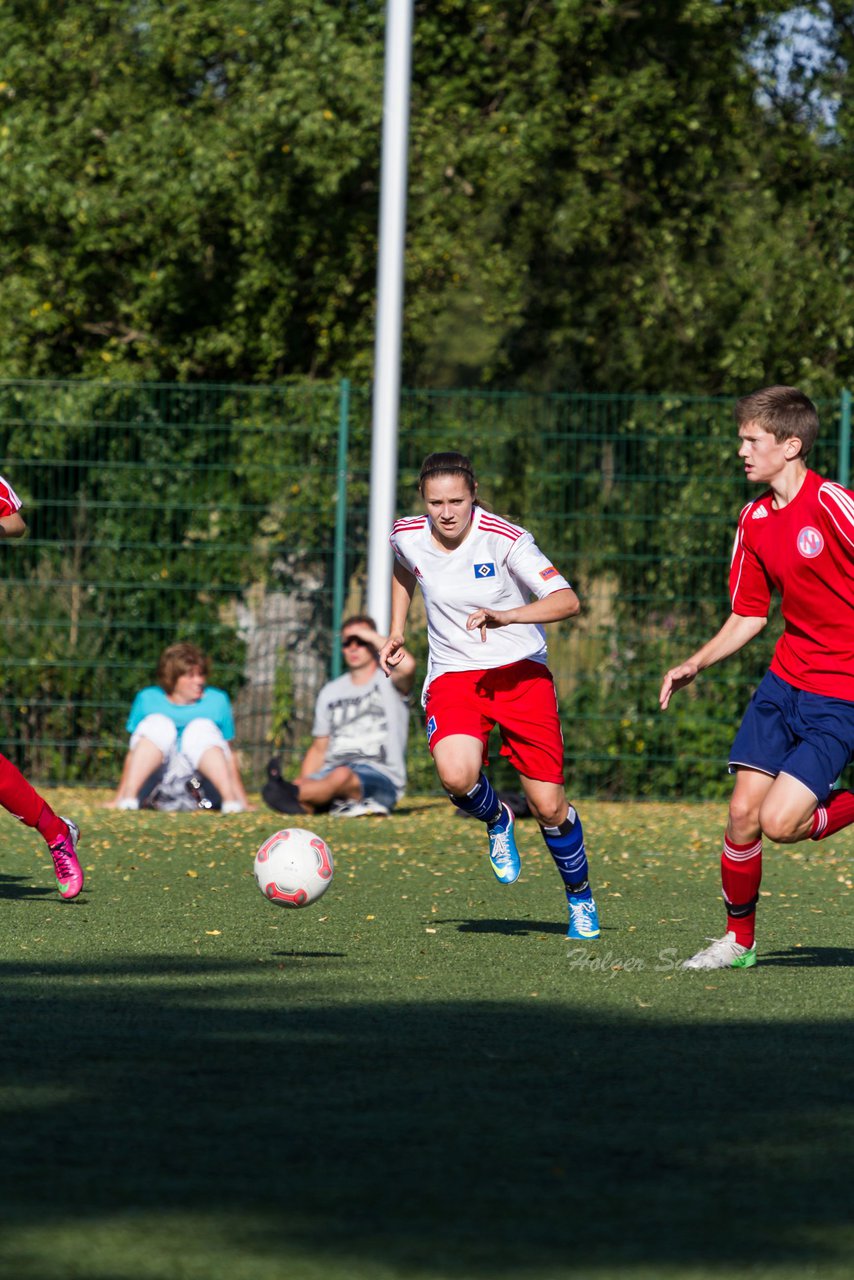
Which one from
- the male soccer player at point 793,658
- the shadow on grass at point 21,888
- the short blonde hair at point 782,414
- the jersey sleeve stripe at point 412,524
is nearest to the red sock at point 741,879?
the male soccer player at point 793,658

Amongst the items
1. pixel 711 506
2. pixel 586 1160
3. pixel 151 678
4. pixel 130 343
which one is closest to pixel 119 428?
pixel 151 678

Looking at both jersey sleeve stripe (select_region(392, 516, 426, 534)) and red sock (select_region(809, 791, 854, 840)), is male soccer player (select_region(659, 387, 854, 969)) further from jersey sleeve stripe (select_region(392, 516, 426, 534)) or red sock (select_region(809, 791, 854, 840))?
jersey sleeve stripe (select_region(392, 516, 426, 534))

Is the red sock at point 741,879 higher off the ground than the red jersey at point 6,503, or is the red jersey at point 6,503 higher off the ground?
the red jersey at point 6,503

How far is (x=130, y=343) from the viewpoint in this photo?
1631cm

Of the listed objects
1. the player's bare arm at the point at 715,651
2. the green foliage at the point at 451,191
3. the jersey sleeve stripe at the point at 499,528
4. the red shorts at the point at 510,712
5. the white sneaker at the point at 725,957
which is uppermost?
the green foliage at the point at 451,191

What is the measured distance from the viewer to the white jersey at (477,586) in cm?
690

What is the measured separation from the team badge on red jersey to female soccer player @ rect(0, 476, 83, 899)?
3054 millimetres

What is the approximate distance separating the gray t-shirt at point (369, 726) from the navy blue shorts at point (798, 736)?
617 centimetres

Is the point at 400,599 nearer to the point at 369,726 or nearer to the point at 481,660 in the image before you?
the point at 481,660

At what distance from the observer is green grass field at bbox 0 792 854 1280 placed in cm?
300

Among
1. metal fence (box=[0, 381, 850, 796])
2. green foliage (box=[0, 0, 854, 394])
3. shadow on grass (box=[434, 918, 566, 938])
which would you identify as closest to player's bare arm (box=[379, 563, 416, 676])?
shadow on grass (box=[434, 918, 566, 938])

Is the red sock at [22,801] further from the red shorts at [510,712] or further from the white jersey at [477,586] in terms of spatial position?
the white jersey at [477,586]

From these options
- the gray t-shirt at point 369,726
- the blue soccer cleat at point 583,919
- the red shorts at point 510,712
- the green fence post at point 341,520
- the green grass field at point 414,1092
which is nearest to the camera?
the green grass field at point 414,1092

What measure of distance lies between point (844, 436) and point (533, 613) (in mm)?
7073
